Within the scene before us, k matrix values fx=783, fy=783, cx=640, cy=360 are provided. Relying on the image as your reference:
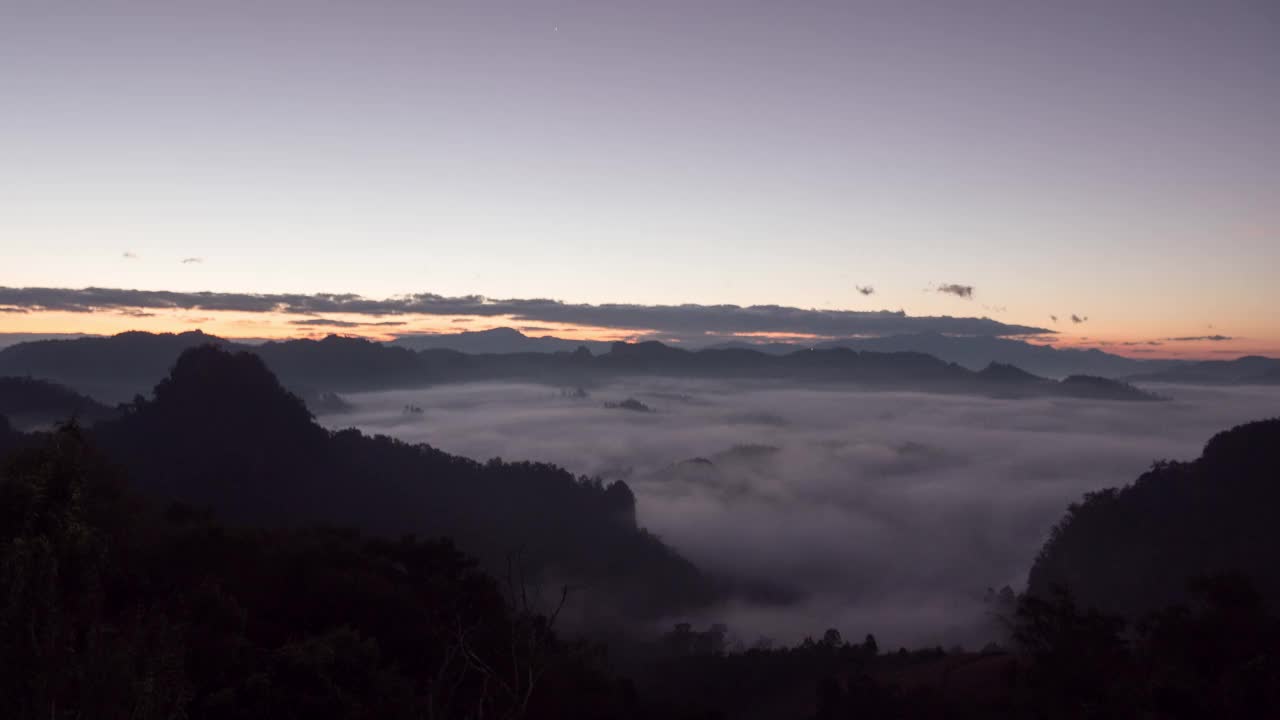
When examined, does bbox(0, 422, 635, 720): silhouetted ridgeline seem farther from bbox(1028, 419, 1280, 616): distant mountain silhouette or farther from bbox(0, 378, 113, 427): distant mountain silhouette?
bbox(0, 378, 113, 427): distant mountain silhouette

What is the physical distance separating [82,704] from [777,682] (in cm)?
5471

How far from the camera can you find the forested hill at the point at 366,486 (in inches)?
2773

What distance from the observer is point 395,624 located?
2442cm

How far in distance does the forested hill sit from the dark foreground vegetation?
1.19 ft

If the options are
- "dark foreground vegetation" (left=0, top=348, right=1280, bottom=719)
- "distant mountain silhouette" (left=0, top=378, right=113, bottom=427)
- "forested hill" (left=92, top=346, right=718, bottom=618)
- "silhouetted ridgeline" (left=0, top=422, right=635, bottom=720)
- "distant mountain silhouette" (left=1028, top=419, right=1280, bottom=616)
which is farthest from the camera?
"distant mountain silhouette" (left=0, top=378, right=113, bottom=427)

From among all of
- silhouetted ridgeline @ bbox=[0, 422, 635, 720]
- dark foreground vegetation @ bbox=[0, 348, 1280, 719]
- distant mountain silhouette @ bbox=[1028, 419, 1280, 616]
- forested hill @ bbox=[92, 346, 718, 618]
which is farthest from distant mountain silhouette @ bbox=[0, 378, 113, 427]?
distant mountain silhouette @ bbox=[1028, 419, 1280, 616]

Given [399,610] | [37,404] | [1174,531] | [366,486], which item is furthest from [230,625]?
[37,404]

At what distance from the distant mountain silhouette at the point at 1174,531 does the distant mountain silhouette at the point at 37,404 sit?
11792 cm

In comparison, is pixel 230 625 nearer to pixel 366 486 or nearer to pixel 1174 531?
pixel 366 486

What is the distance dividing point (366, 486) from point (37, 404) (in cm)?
6866

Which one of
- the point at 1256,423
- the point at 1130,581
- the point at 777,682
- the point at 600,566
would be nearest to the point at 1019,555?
the point at 1256,423

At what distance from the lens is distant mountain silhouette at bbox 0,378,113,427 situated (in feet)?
347

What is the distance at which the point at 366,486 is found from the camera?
78.9 m

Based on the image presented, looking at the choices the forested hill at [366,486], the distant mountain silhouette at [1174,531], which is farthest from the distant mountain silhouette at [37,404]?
the distant mountain silhouette at [1174,531]
